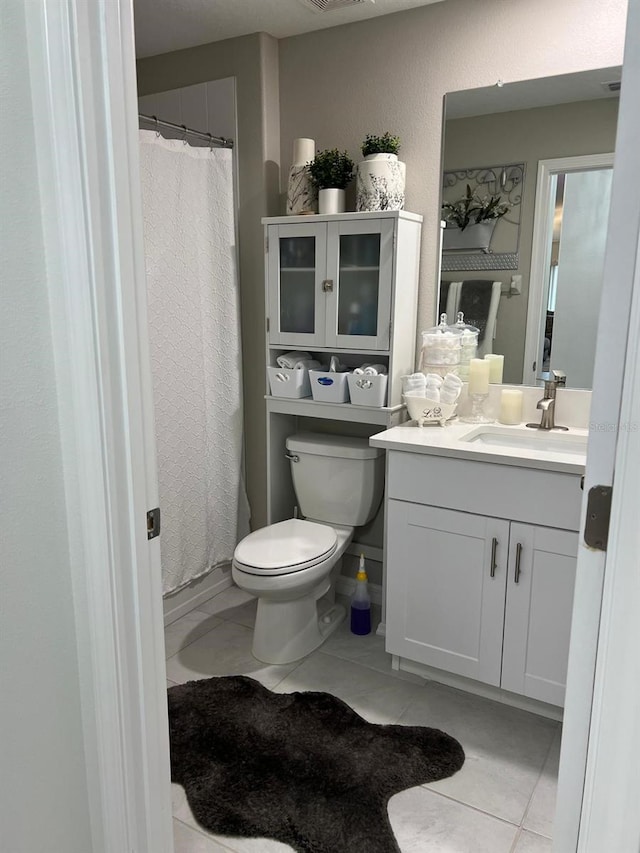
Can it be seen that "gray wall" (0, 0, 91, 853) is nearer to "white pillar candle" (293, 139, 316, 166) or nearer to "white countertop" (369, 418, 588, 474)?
"white countertop" (369, 418, 588, 474)

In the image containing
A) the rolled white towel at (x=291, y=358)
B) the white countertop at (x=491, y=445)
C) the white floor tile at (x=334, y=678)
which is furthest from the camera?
the rolled white towel at (x=291, y=358)

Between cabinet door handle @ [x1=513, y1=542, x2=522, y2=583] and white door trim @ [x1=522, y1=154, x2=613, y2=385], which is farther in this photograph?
white door trim @ [x1=522, y1=154, x2=613, y2=385]

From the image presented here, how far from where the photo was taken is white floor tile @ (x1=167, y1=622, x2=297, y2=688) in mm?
2324

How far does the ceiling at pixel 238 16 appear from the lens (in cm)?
231

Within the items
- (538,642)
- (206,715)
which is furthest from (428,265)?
(206,715)

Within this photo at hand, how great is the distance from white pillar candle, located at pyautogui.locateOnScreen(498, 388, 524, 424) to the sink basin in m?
0.05

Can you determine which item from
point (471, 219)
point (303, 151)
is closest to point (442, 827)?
point (471, 219)

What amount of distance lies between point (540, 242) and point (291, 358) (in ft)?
3.52

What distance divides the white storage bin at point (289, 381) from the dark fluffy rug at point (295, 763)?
3.75ft

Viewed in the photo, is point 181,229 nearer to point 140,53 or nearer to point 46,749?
point 140,53

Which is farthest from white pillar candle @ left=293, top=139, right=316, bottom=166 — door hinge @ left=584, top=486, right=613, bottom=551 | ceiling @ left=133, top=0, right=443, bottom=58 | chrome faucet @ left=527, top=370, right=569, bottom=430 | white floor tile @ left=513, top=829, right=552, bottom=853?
white floor tile @ left=513, top=829, right=552, bottom=853

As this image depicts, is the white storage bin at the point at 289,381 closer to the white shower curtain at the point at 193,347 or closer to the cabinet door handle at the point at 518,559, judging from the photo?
the white shower curtain at the point at 193,347

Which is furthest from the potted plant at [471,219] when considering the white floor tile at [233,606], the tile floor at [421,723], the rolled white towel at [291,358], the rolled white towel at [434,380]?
the white floor tile at [233,606]

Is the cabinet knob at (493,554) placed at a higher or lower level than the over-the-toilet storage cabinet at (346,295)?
lower
